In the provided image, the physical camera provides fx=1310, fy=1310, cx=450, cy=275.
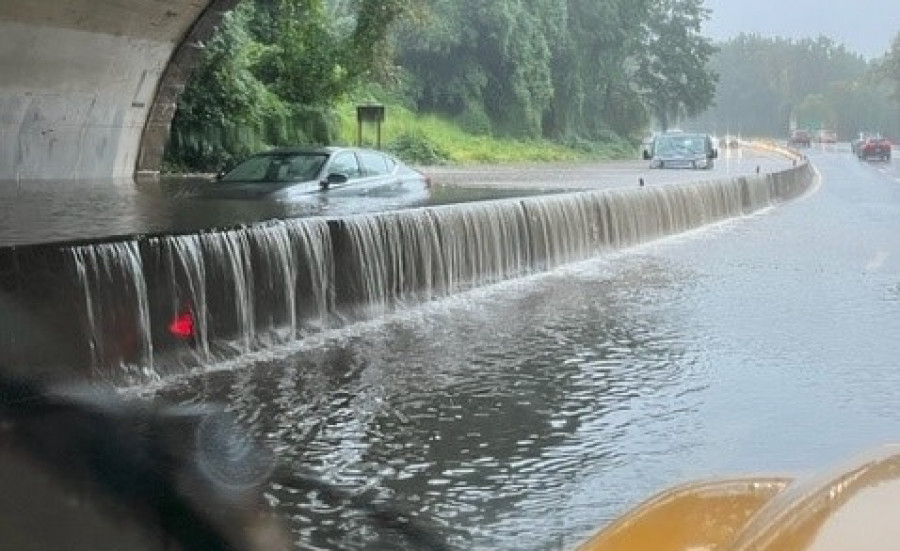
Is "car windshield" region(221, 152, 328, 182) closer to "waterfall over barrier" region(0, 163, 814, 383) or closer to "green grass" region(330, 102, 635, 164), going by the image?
"waterfall over barrier" region(0, 163, 814, 383)

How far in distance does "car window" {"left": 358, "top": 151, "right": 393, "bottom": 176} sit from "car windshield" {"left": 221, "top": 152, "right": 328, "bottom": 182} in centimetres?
66

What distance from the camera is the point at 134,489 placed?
20.2 ft

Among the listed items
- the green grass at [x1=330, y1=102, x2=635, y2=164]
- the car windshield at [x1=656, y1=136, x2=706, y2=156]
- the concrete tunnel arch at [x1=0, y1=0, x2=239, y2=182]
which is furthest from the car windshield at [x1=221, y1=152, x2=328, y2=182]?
the car windshield at [x1=656, y1=136, x2=706, y2=156]

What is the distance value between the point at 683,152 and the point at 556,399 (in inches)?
1568

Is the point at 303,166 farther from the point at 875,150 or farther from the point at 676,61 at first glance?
the point at 676,61

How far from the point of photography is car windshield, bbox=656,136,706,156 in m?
47.4

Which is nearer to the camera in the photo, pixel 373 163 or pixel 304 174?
pixel 304 174

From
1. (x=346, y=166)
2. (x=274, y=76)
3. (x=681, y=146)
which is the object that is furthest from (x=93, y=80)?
(x=681, y=146)

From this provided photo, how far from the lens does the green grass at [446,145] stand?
48312 millimetres

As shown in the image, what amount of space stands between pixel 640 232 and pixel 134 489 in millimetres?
16706

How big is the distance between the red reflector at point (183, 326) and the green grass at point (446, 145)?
31.6m

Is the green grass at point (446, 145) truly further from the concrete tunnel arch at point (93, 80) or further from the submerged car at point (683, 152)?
the concrete tunnel arch at point (93, 80)

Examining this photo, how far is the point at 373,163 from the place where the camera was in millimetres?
18875

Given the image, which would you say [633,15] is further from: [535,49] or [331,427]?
[331,427]
